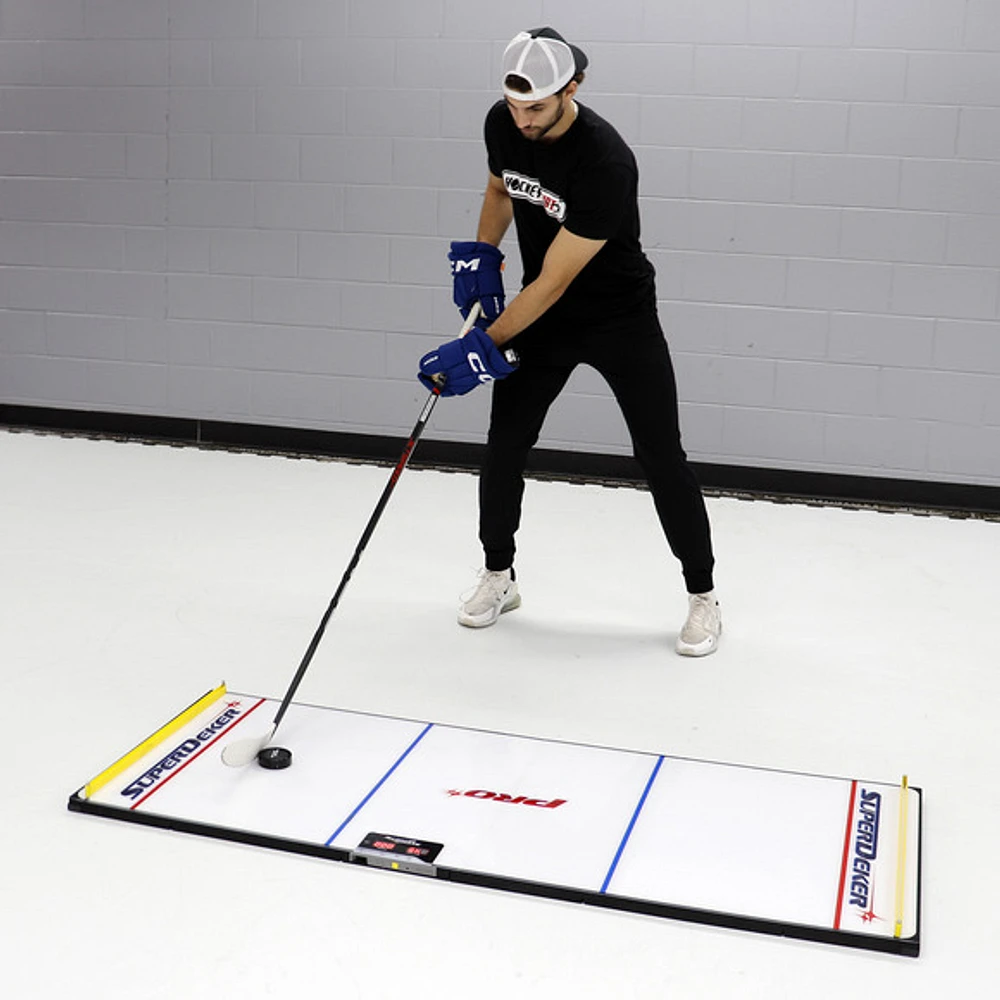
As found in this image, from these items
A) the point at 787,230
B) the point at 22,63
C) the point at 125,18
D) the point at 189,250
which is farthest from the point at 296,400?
the point at 787,230

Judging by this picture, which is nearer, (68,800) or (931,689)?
(68,800)

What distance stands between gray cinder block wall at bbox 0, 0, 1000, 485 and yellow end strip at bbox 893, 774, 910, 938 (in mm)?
2574

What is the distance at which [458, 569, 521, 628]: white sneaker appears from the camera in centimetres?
→ 359

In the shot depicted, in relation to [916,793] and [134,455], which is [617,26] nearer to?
[134,455]

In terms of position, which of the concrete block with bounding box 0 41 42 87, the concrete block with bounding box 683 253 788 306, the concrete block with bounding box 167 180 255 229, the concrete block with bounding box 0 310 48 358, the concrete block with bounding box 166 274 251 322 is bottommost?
the concrete block with bounding box 0 310 48 358

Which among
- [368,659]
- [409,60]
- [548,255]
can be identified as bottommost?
[368,659]

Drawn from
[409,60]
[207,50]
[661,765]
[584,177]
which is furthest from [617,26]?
A: [661,765]

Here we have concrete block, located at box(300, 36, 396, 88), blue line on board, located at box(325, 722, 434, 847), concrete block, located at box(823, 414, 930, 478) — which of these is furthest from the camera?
concrete block, located at box(300, 36, 396, 88)

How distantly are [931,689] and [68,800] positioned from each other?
1980 mm

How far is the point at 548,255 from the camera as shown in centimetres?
312

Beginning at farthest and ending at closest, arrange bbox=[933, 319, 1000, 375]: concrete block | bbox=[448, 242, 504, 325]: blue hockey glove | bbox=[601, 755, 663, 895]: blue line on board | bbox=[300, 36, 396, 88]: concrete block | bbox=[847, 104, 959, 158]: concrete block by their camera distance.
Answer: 1. bbox=[300, 36, 396, 88]: concrete block
2. bbox=[933, 319, 1000, 375]: concrete block
3. bbox=[847, 104, 959, 158]: concrete block
4. bbox=[448, 242, 504, 325]: blue hockey glove
5. bbox=[601, 755, 663, 895]: blue line on board

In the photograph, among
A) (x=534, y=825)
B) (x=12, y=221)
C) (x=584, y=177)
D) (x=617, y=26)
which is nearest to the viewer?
(x=534, y=825)

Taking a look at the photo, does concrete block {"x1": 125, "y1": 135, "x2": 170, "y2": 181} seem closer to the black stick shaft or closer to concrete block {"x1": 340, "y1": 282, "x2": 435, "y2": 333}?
concrete block {"x1": 340, "y1": 282, "x2": 435, "y2": 333}

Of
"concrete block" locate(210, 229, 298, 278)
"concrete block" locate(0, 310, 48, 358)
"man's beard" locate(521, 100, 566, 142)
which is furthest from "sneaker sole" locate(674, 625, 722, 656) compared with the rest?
"concrete block" locate(0, 310, 48, 358)
